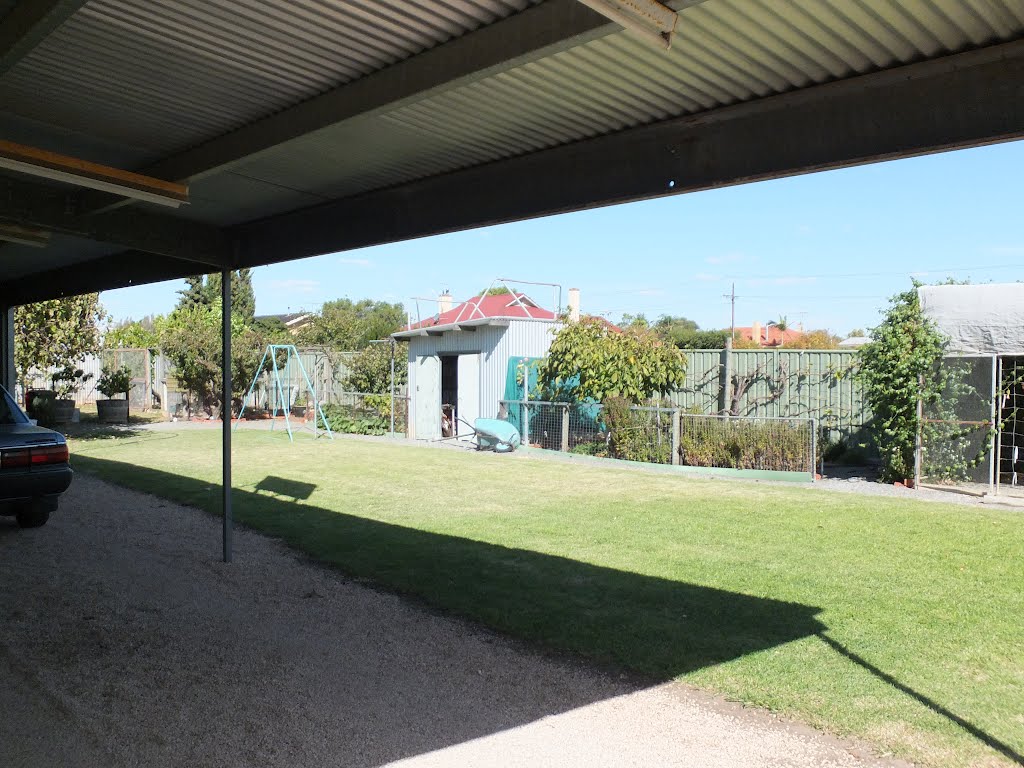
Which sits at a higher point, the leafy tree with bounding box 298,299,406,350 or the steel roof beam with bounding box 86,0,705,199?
the leafy tree with bounding box 298,299,406,350

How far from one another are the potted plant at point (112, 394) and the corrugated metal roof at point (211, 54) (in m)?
20.0

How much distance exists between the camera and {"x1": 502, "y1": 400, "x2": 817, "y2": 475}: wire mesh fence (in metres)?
13.6

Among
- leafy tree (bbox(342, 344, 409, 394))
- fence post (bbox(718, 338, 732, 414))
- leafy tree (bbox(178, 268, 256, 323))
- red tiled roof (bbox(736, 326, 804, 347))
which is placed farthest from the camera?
leafy tree (bbox(178, 268, 256, 323))

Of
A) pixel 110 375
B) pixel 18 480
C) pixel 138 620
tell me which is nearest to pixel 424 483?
pixel 18 480

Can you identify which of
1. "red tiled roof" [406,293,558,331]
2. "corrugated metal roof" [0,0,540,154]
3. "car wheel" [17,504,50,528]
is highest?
"red tiled roof" [406,293,558,331]

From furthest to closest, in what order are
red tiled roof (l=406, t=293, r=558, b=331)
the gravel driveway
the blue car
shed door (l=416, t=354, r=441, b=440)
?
shed door (l=416, t=354, r=441, b=440), red tiled roof (l=406, t=293, r=558, b=331), the blue car, the gravel driveway

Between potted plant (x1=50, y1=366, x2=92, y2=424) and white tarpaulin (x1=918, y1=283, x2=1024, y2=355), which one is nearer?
white tarpaulin (x1=918, y1=283, x2=1024, y2=355)

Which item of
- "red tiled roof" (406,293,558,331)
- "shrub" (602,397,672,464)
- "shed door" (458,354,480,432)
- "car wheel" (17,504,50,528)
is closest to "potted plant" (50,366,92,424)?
"red tiled roof" (406,293,558,331)

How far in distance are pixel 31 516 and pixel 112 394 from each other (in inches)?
658

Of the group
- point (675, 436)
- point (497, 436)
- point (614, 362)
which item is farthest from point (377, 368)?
point (675, 436)

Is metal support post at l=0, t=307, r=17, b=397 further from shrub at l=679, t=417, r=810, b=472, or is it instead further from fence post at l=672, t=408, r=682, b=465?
shrub at l=679, t=417, r=810, b=472

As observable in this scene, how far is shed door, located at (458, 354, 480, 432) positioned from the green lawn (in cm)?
659

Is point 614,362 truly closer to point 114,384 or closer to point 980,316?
point 980,316

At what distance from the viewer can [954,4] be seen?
2984 millimetres
